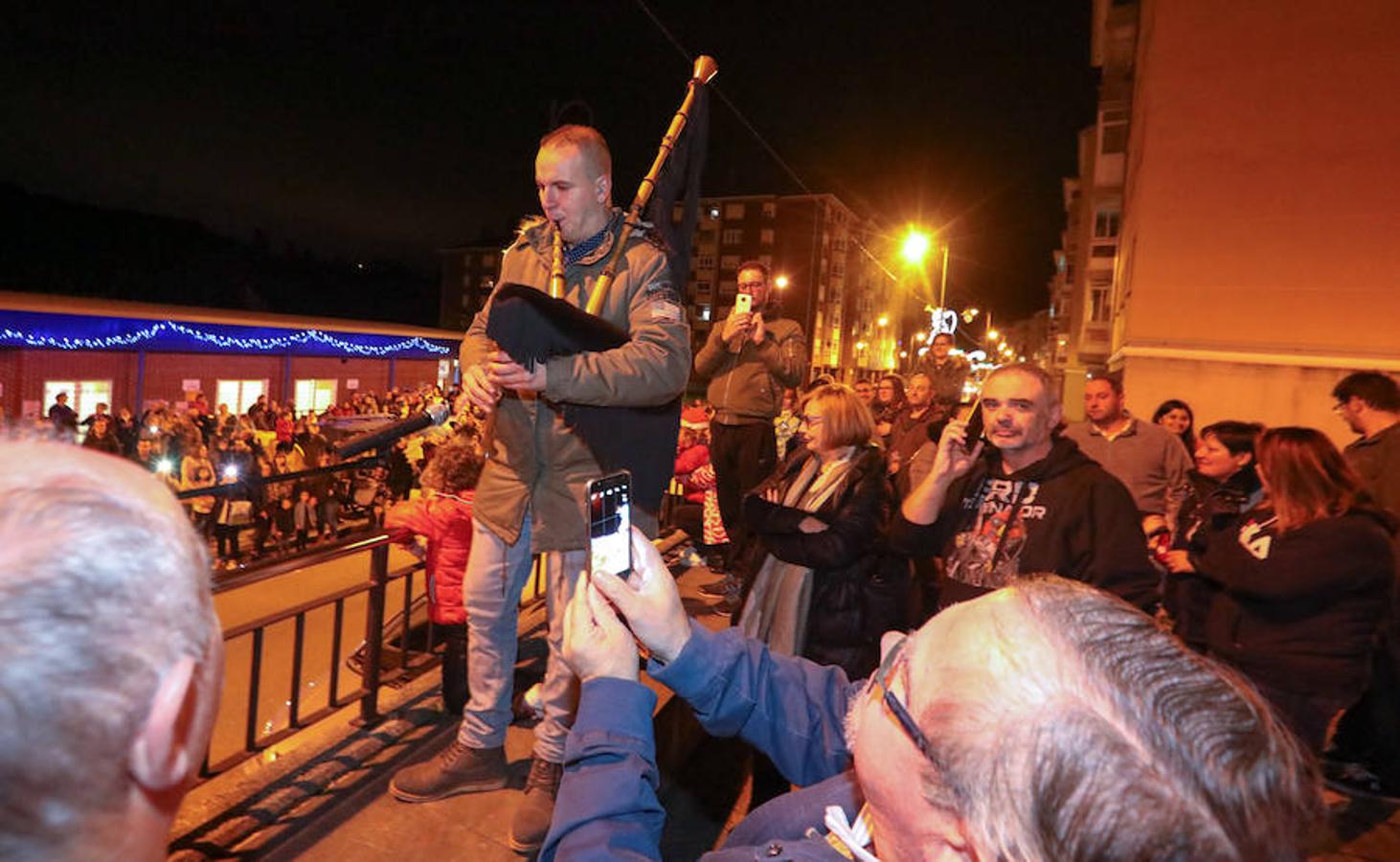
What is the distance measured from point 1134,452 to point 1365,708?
2.23 meters

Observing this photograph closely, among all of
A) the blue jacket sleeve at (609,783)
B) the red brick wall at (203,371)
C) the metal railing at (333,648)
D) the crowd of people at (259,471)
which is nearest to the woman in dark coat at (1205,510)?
the blue jacket sleeve at (609,783)

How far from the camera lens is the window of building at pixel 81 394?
1956 cm

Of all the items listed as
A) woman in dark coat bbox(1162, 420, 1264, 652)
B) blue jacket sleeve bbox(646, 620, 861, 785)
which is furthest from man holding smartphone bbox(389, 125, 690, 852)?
woman in dark coat bbox(1162, 420, 1264, 652)

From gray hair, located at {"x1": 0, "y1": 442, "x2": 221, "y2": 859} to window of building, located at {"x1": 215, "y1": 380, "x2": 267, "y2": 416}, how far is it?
2734 cm

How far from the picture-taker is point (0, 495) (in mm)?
852

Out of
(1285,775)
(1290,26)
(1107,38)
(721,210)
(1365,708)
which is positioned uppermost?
(721,210)

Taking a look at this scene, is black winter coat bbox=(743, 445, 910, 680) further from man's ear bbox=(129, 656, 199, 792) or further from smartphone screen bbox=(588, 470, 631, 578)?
man's ear bbox=(129, 656, 199, 792)

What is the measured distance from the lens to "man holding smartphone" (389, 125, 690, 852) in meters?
3.08

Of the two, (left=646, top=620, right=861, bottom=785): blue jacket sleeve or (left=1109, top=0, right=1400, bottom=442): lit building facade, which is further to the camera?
(left=1109, top=0, right=1400, bottom=442): lit building facade

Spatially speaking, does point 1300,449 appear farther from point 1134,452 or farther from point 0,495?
point 0,495

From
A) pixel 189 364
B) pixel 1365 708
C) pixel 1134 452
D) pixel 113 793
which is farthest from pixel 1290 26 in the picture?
pixel 189 364

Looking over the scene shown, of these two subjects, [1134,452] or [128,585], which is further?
[1134,452]

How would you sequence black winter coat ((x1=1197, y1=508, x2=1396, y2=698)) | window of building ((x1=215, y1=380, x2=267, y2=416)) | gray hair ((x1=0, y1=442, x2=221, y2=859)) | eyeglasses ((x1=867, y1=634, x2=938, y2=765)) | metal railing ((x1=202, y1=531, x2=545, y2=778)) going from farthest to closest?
window of building ((x1=215, y1=380, x2=267, y2=416)), black winter coat ((x1=1197, y1=508, x2=1396, y2=698)), metal railing ((x1=202, y1=531, x2=545, y2=778)), eyeglasses ((x1=867, y1=634, x2=938, y2=765)), gray hair ((x1=0, y1=442, x2=221, y2=859))

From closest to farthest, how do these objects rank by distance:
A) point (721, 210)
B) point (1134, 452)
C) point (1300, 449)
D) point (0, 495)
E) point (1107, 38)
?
point (0, 495) < point (1300, 449) < point (1134, 452) < point (1107, 38) < point (721, 210)
